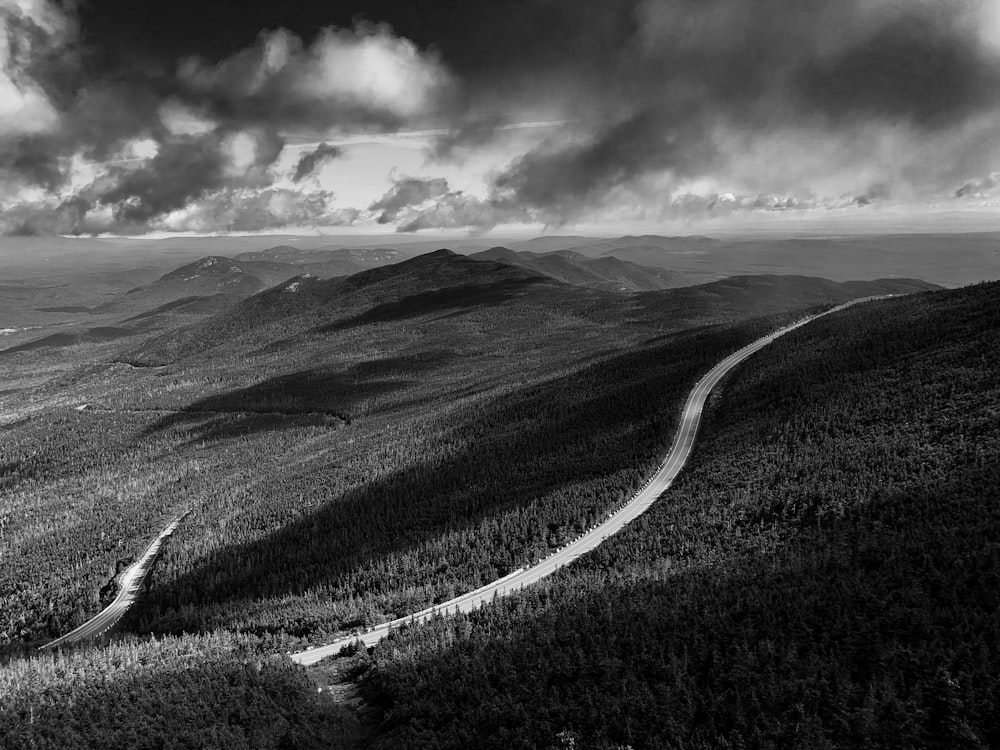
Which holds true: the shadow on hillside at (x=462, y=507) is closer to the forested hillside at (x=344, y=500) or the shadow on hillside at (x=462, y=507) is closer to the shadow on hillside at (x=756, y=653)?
the forested hillside at (x=344, y=500)

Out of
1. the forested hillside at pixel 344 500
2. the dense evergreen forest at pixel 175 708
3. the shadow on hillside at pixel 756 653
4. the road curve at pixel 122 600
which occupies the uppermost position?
the shadow on hillside at pixel 756 653

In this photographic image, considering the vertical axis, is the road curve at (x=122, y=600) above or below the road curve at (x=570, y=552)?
below

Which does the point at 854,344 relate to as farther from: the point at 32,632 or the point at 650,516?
the point at 32,632

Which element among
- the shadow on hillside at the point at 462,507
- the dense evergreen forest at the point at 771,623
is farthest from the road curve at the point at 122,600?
the dense evergreen forest at the point at 771,623

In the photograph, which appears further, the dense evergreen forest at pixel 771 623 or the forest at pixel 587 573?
the forest at pixel 587 573

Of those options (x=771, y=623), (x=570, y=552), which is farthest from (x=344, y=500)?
(x=771, y=623)

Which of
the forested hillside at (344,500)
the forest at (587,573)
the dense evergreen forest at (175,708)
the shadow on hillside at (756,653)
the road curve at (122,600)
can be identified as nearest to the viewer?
the shadow on hillside at (756,653)
